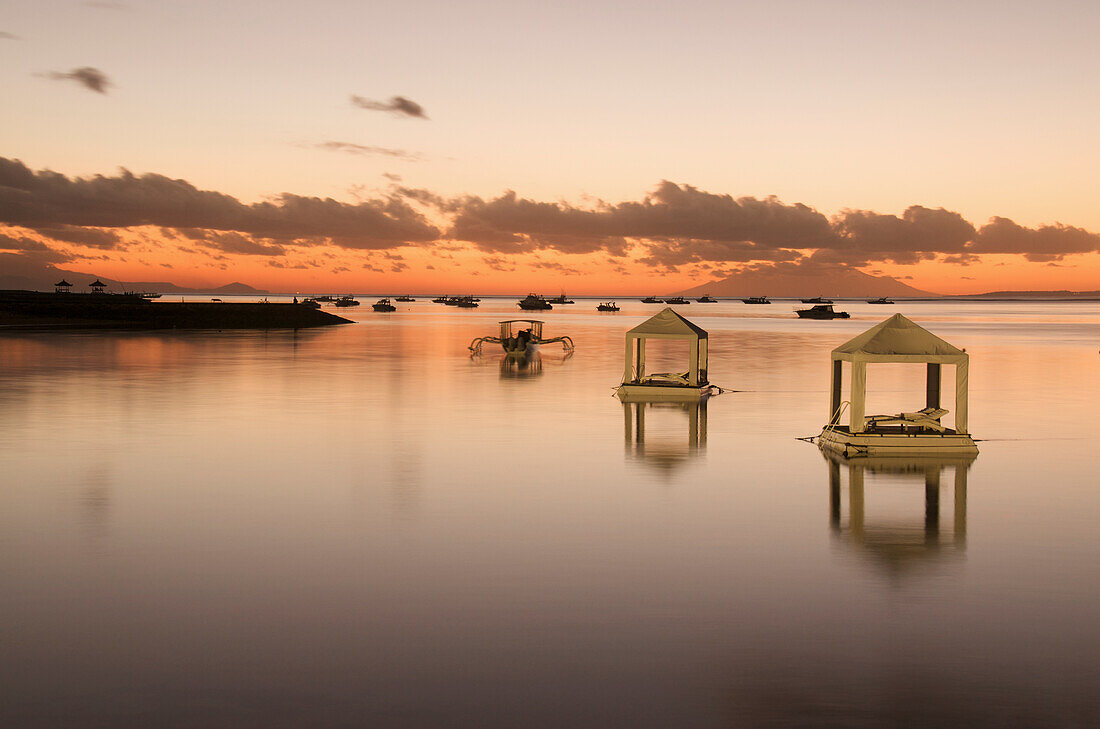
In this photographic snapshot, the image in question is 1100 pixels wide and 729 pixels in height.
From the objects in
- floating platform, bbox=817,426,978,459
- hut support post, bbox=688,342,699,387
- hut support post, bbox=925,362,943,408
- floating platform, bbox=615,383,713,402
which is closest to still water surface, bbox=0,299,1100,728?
floating platform, bbox=817,426,978,459

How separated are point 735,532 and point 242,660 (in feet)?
32.0

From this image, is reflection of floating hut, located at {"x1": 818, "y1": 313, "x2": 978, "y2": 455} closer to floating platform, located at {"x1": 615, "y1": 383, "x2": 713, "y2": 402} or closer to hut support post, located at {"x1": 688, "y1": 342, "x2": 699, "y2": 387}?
hut support post, located at {"x1": 688, "y1": 342, "x2": 699, "y2": 387}

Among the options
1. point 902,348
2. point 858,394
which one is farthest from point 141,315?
point 902,348

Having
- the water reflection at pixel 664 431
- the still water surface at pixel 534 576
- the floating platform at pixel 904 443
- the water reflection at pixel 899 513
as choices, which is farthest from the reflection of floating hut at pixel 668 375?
the floating platform at pixel 904 443

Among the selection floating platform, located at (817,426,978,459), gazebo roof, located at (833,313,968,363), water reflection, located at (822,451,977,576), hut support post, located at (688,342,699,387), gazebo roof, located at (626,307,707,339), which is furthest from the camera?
hut support post, located at (688,342,699,387)

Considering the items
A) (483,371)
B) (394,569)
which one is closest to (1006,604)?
(394,569)

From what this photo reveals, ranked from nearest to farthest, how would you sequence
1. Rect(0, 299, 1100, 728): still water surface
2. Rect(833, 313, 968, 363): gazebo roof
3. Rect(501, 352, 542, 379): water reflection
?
Rect(0, 299, 1100, 728): still water surface
Rect(833, 313, 968, 363): gazebo roof
Rect(501, 352, 542, 379): water reflection

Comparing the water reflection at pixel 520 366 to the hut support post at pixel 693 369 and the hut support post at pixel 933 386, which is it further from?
the hut support post at pixel 933 386

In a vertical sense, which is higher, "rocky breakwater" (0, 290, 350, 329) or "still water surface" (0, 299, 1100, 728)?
"rocky breakwater" (0, 290, 350, 329)

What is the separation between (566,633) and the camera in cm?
1116

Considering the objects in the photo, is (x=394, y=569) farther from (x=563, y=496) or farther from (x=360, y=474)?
(x=360, y=474)

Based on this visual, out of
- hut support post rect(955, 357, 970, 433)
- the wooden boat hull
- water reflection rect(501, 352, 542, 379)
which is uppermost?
hut support post rect(955, 357, 970, 433)

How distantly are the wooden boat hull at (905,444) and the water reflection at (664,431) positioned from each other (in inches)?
173

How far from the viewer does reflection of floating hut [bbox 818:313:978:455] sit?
75.6 feet
